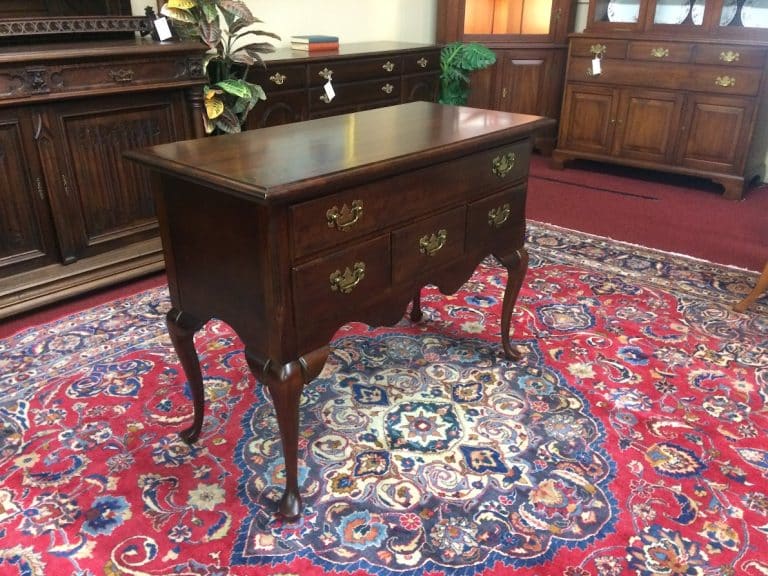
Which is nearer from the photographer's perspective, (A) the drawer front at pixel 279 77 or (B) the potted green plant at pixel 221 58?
(B) the potted green plant at pixel 221 58

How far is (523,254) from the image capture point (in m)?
2.21

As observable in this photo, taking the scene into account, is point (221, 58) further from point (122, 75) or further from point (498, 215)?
point (498, 215)

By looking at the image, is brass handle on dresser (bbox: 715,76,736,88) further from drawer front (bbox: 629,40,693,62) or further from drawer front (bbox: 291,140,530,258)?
drawer front (bbox: 291,140,530,258)

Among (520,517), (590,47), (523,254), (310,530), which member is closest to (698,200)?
(590,47)

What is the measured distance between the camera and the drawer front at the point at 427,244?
5.49 ft

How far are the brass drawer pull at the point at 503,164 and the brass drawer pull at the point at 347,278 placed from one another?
2.03ft

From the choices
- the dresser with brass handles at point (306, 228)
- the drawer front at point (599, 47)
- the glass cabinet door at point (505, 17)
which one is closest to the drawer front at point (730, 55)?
the drawer front at point (599, 47)

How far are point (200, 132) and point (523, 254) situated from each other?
1.65 metres

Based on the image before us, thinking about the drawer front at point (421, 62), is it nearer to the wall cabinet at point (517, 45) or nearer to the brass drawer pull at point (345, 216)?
the wall cabinet at point (517, 45)

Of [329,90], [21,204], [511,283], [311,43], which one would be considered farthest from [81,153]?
[511,283]

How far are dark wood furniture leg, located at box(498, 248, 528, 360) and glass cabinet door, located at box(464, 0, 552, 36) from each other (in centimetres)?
331

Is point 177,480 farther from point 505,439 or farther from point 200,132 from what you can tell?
point 200,132

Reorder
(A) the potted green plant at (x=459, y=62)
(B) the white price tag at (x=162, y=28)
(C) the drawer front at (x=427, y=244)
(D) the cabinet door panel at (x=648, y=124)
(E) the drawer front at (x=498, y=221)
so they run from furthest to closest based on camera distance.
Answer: (A) the potted green plant at (x=459, y=62), (D) the cabinet door panel at (x=648, y=124), (B) the white price tag at (x=162, y=28), (E) the drawer front at (x=498, y=221), (C) the drawer front at (x=427, y=244)

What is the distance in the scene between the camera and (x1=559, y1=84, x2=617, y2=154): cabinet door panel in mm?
4496
